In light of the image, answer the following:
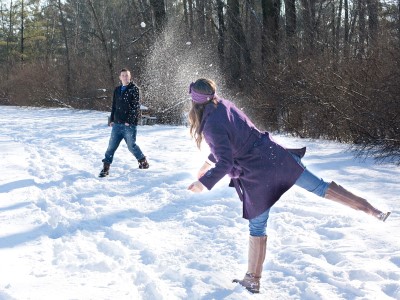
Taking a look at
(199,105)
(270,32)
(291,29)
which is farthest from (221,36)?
(199,105)

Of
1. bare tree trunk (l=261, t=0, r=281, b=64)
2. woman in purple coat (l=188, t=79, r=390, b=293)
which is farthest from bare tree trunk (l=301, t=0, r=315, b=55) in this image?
woman in purple coat (l=188, t=79, r=390, b=293)

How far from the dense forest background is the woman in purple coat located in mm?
5452

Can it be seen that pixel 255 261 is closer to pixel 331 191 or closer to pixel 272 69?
pixel 331 191

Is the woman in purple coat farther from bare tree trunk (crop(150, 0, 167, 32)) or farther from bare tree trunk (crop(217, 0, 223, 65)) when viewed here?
bare tree trunk (crop(217, 0, 223, 65))

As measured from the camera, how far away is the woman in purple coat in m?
3.03

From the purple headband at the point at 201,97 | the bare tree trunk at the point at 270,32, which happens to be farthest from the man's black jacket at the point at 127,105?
the bare tree trunk at the point at 270,32

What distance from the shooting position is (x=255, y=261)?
3303 mm

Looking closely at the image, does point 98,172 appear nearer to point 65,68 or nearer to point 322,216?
point 322,216

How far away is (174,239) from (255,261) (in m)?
1.33

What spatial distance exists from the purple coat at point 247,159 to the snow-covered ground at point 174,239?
0.77 metres

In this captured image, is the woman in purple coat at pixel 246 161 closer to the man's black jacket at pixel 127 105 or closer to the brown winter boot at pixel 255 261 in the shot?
the brown winter boot at pixel 255 261

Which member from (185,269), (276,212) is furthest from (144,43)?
(185,269)

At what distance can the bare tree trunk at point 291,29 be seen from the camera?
1281 cm

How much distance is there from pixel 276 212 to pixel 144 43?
14410 mm
